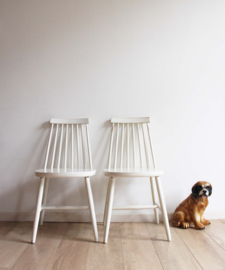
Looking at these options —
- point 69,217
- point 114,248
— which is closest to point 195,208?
point 114,248

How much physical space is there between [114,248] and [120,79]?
43.8 inches

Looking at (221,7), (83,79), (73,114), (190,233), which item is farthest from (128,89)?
(190,233)

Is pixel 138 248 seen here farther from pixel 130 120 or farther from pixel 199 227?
pixel 130 120

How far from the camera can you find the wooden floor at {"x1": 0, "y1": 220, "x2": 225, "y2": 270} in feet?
3.48

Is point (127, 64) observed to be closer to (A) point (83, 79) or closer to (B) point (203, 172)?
(A) point (83, 79)

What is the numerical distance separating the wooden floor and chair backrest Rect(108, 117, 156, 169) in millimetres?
428

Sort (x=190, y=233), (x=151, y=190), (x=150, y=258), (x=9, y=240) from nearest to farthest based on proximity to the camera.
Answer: (x=150, y=258) → (x=9, y=240) → (x=190, y=233) → (x=151, y=190)

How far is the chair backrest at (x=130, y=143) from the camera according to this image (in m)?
1.67

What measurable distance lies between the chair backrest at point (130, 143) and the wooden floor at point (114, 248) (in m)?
0.43

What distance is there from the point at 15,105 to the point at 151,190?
1144 millimetres

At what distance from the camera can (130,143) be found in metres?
1.70

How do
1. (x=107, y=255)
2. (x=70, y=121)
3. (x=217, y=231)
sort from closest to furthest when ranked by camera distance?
1. (x=107, y=255)
2. (x=217, y=231)
3. (x=70, y=121)

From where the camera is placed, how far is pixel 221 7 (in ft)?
5.71

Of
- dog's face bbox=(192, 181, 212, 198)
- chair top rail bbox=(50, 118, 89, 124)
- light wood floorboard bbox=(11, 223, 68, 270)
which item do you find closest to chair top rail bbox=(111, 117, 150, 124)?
chair top rail bbox=(50, 118, 89, 124)
